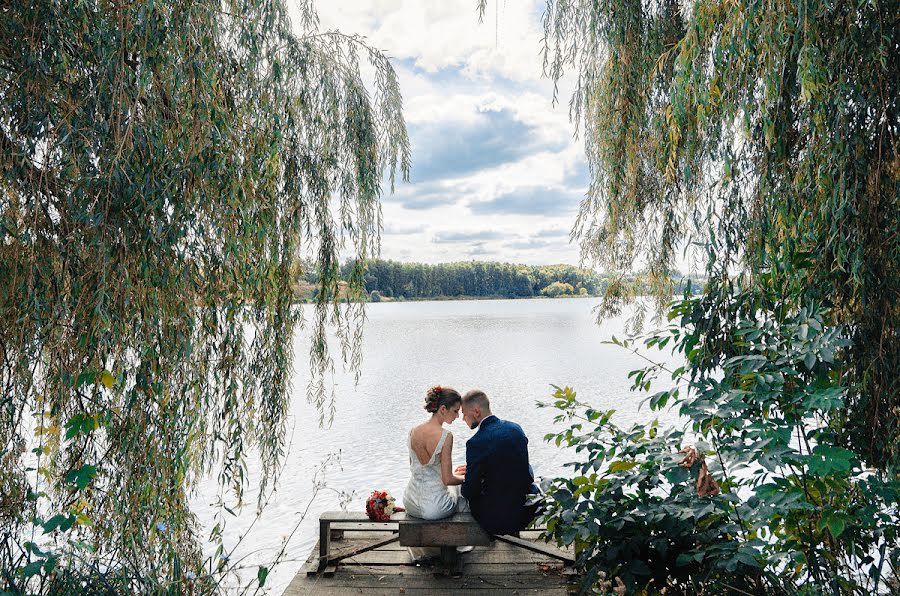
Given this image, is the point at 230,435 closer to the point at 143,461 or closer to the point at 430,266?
the point at 143,461

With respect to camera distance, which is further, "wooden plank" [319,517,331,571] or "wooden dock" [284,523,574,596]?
"wooden plank" [319,517,331,571]

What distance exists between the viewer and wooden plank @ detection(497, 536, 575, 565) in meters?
3.33

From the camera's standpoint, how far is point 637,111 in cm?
297

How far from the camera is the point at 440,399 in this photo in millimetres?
3506

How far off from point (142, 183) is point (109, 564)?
5.39 feet

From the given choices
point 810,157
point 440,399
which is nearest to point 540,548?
point 440,399

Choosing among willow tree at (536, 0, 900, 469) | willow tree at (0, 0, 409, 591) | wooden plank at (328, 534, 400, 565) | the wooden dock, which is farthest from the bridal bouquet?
willow tree at (536, 0, 900, 469)

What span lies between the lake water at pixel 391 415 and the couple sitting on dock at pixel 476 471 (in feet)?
2.81

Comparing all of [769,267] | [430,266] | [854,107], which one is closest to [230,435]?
[769,267]

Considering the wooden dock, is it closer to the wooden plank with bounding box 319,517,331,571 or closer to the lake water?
the wooden plank with bounding box 319,517,331,571

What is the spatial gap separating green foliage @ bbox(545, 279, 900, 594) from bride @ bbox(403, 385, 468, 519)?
2.54 ft

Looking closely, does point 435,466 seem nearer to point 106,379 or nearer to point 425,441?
point 425,441

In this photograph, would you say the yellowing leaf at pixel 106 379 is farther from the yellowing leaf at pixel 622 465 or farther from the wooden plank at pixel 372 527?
the wooden plank at pixel 372 527

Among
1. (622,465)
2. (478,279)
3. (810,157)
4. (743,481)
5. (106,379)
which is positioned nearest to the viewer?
(106,379)
